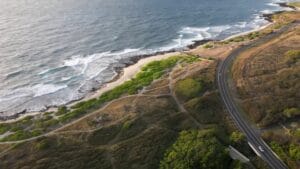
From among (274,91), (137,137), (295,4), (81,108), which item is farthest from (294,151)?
(295,4)

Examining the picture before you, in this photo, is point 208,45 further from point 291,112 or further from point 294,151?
point 294,151

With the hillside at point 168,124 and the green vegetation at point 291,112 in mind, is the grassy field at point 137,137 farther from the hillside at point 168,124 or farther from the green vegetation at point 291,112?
the green vegetation at point 291,112

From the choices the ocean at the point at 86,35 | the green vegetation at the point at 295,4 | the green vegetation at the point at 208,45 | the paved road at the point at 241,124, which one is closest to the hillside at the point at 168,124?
the paved road at the point at 241,124

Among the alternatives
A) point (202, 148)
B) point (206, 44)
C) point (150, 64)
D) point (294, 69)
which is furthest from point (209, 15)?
point (202, 148)

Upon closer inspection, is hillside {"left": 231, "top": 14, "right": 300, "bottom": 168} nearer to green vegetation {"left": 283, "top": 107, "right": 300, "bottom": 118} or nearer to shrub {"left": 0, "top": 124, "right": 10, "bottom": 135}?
green vegetation {"left": 283, "top": 107, "right": 300, "bottom": 118}

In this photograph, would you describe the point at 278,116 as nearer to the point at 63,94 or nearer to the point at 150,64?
the point at 150,64

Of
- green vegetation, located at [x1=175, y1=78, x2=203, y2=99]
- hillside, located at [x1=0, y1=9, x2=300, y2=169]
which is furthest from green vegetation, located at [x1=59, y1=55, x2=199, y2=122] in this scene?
green vegetation, located at [x1=175, y1=78, x2=203, y2=99]
